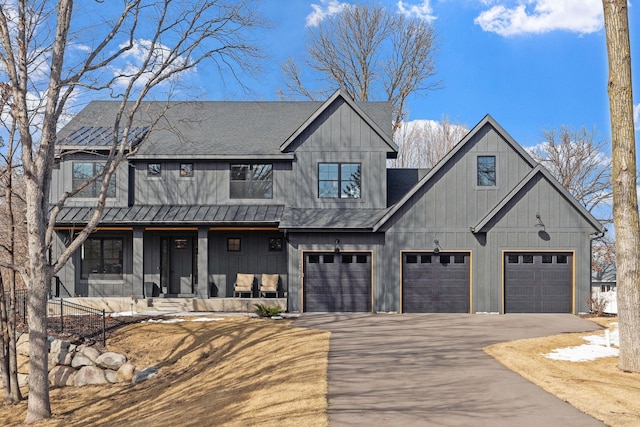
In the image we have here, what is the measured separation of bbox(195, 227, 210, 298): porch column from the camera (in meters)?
20.3

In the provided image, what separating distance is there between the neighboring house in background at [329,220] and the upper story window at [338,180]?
0.05 meters

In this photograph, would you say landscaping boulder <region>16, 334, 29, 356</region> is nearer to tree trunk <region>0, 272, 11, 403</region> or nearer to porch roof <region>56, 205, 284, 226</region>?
tree trunk <region>0, 272, 11, 403</region>

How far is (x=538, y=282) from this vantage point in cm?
1895

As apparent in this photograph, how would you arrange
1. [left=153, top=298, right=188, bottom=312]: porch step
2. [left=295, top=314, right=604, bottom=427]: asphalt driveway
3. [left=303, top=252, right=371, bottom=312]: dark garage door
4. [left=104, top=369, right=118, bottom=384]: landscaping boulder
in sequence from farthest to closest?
[left=153, top=298, right=188, bottom=312]: porch step → [left=303, top=252, right=371, bottom=312]: dark garage door → [left=104, top=369, right=118, bottom=384]: landscaping boulder → [left=295, top=314, right=604, bottom=427]: asphalt driveway

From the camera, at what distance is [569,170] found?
38.4 meters

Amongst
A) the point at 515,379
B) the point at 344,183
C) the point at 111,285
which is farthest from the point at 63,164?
the point at 515,379

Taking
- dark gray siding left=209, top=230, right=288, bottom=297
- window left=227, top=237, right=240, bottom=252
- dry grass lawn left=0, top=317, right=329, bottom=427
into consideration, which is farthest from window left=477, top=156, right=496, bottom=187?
window left=227, top=237, right=240, bottom=252

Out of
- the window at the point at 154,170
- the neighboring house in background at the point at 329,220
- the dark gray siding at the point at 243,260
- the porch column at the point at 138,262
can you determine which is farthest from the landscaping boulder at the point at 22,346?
the window at the point at 154,170

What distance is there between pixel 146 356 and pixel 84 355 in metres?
1.90

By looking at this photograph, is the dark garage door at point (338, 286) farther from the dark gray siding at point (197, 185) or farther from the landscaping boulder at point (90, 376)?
the landscaping boulder at point (90, 376)

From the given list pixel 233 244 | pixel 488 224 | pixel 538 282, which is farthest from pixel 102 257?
pixel 538 282

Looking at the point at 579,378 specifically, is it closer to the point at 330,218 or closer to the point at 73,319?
the point at 330,218

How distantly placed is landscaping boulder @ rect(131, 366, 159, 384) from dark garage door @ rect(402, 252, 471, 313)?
29.5 feet

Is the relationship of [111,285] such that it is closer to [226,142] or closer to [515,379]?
[226,142]
